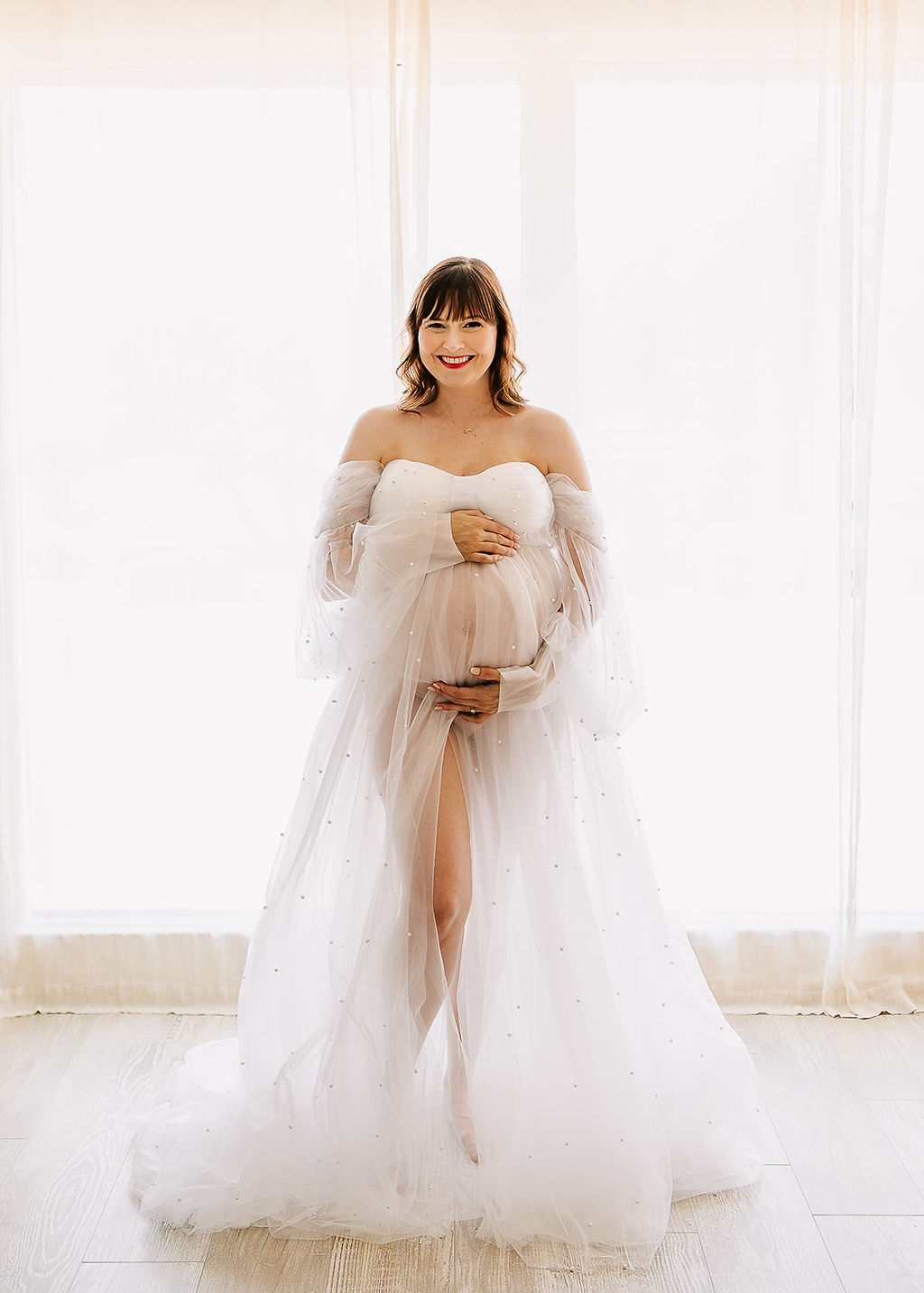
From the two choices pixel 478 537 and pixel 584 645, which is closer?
pixel 478 537

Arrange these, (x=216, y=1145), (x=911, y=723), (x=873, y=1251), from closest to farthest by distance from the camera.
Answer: (x=873, y=1251) < (x=216, y=1145) < (x=911, y=723)

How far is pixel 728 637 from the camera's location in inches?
119

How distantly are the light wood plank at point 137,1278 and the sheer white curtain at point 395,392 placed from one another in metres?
1.05

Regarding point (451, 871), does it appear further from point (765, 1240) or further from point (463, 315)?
point (463, 315)

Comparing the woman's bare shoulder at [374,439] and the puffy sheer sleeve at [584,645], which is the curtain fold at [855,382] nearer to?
the puffy sheer sleeve at [584,645]

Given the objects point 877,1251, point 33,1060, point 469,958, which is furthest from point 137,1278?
point 877,1251

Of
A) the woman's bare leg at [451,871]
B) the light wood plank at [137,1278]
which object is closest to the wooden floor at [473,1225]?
the light wood plank at [137,1278]

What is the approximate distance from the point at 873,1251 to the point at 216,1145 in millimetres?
1214

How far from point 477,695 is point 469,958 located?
19.9 inches

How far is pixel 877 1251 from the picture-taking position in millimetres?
2047

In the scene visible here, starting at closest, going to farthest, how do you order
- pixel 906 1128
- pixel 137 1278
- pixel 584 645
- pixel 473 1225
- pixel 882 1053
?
pixel 137 1278 < pixel 473 1225 < pixel 584 645 < pixel 906 1128 < pixel 882 1053

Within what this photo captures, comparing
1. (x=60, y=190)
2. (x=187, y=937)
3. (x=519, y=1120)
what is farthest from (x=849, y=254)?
(x=187, y=937)

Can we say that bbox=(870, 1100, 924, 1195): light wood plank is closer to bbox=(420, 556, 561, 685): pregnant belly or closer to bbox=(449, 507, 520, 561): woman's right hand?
bbox=(420, 556, 561, 685): pregnant belly

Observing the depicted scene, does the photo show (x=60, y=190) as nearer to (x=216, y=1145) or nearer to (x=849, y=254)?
(x=849, y=254)
